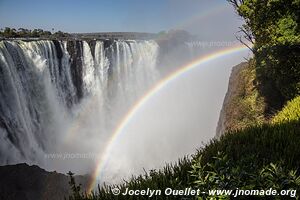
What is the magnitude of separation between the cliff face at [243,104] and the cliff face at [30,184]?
7.52 metres

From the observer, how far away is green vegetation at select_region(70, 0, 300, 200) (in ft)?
13.6

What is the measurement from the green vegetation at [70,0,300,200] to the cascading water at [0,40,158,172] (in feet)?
45.7

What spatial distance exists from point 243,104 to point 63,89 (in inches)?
718

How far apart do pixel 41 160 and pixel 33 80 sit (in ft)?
19.6

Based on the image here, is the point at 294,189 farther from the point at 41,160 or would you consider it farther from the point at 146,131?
the point at 146,131

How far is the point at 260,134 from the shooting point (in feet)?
23.0

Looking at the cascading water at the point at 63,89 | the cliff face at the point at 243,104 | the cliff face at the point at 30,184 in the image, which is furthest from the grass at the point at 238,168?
the cascading water at the point at 63,89

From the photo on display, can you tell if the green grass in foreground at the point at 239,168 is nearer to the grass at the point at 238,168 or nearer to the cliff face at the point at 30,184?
the grass at the point at 238,168

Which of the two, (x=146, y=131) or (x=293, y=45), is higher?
(x=293, y=45)

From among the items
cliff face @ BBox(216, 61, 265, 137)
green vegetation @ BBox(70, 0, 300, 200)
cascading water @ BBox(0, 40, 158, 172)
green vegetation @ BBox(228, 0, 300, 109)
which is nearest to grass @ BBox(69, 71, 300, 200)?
green vegetation @ BBox(70, 0, 300, 200)

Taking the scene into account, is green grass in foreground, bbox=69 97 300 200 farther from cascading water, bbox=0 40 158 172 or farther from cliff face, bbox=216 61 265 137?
cascading water, bbox=0 40 158 172

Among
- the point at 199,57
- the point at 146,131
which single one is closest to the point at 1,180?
the point at 146,131

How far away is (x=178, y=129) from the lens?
142 feet

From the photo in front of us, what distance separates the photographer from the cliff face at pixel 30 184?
45.8ft
